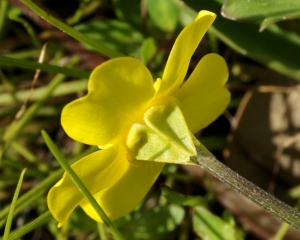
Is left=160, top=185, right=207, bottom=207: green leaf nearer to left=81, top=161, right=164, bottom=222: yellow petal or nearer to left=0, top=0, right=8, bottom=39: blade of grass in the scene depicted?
left=81, top=161, right=164, bottom=222: yellow petal

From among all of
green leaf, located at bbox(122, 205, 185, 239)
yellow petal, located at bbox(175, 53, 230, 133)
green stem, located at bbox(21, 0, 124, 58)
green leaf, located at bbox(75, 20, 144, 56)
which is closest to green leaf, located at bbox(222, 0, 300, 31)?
yellow petal, located at bbox(175, 53, 230, 133)

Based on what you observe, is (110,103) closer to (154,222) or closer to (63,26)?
(63,26)

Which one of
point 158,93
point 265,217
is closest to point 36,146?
point 265,217

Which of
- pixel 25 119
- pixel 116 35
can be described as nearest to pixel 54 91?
pixel 25 119

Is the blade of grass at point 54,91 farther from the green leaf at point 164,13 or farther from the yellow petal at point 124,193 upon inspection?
the yellow petal at point 124,193

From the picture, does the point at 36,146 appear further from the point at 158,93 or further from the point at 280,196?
the point at 158,93
